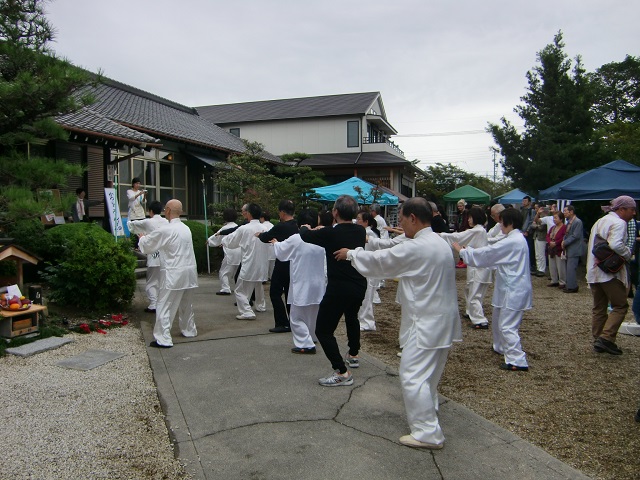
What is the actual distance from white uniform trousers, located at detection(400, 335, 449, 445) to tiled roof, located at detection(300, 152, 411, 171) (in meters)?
25.0

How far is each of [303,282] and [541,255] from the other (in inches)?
385

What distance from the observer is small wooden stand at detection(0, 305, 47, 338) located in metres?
5.60

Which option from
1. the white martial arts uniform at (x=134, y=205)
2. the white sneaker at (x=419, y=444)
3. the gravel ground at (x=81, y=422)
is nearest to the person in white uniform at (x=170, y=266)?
the gravel ground at (x=81, y=422)

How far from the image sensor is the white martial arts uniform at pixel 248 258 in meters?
7.59

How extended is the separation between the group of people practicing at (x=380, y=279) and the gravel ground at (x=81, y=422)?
1.28 metres

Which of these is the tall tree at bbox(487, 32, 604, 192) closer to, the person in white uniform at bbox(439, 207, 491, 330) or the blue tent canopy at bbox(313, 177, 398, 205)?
the blue tent canopy at bbox(313, 177, 398, 205)

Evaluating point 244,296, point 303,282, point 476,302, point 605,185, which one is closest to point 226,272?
point 244,296

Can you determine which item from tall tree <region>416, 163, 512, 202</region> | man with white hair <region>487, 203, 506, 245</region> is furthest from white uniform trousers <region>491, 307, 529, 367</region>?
tall tree <region>416, 163, 512, 202</region>

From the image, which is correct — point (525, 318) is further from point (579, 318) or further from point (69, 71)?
point (69, 71)

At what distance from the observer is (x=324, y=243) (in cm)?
481

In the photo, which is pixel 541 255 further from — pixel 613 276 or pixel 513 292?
pixel 513 292

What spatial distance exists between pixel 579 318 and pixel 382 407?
5.51m

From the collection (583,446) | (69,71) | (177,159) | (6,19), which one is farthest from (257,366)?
(177,159)

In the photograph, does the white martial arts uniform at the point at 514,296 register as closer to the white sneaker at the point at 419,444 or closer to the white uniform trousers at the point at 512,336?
the white uniform trousers at the point at 512,336
